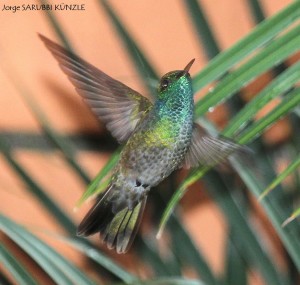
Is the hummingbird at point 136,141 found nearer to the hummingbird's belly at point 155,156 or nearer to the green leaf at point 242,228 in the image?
the hummingbird's belly at point 155,156

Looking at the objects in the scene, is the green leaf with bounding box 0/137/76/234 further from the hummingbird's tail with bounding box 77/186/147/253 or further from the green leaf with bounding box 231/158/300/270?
the green leaf with bounding box 231/158/300/270

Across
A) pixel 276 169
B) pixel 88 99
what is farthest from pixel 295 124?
pixel 88 99

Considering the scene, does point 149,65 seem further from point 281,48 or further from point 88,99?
point 281,48

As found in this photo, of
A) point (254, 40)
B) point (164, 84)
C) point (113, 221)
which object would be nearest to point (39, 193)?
point (113, 221)

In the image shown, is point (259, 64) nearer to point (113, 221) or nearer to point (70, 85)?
point (113, 221)

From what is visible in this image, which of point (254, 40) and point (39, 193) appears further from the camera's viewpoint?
point (39, 193)

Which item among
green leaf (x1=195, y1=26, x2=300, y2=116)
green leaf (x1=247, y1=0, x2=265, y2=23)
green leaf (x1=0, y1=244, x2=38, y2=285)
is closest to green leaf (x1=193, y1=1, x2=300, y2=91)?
green leaf (x1=195, y1=26, x2=300, y2=116)

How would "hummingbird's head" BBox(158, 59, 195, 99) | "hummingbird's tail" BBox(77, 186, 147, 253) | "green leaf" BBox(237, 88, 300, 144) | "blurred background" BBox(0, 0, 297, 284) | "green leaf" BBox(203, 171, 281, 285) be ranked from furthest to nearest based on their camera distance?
"blurred background" BBox(0, 0, 297, 284) → "green leaf" BBox(203, 171, 281, 285) → "hummingbird's tail" BBox(77, 186, 147, 253) → "hummingbird's head" BBox(158, 59, 195, 99) → "green leaf" BBox(237, 88, 300, 144)
